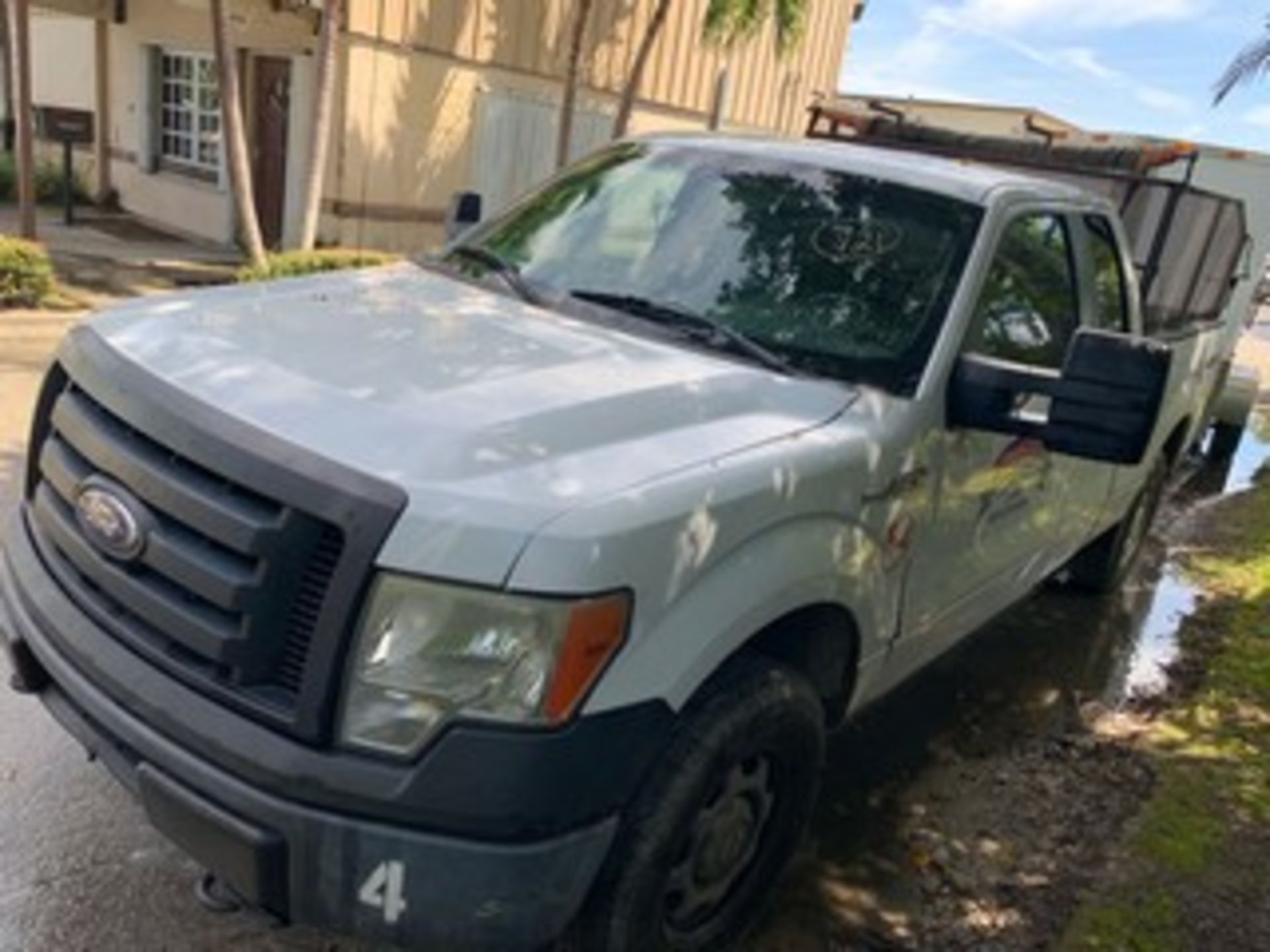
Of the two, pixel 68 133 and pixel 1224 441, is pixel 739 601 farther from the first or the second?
pixel 68 133

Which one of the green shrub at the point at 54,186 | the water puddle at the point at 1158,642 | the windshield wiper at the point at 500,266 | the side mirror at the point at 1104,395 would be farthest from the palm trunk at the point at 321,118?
the side mirror at the point at 1104,395

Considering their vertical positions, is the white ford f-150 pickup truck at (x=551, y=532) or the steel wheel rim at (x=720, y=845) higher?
the white ford f-150 pickup truck at (x=551, y=532)

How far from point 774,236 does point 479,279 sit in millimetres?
922

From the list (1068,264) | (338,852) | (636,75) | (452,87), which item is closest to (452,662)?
(338,852)

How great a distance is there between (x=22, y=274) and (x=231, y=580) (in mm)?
8405

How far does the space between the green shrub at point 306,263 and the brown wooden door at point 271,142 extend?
337cm

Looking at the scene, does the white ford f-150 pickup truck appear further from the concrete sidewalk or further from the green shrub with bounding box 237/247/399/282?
the concrete sidewalk

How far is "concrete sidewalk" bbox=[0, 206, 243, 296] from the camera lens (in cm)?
1102

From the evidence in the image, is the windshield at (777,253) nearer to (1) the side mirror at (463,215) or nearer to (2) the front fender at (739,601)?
(2) the front fender at (739,601)

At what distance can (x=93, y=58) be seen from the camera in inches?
635

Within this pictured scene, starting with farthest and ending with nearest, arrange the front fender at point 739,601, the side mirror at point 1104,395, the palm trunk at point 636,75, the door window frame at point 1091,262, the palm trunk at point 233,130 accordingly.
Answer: the palm trunk at point 636,75, the palm trunk at point 233,130, the door window frame at point 1091,262, the side mirror at point 1104,395, the front fender at point 739,601

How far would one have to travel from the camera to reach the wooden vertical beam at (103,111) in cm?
1556

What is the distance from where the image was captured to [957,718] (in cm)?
458

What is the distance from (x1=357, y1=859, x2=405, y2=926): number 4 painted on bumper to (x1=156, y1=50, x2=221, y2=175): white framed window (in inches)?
535
